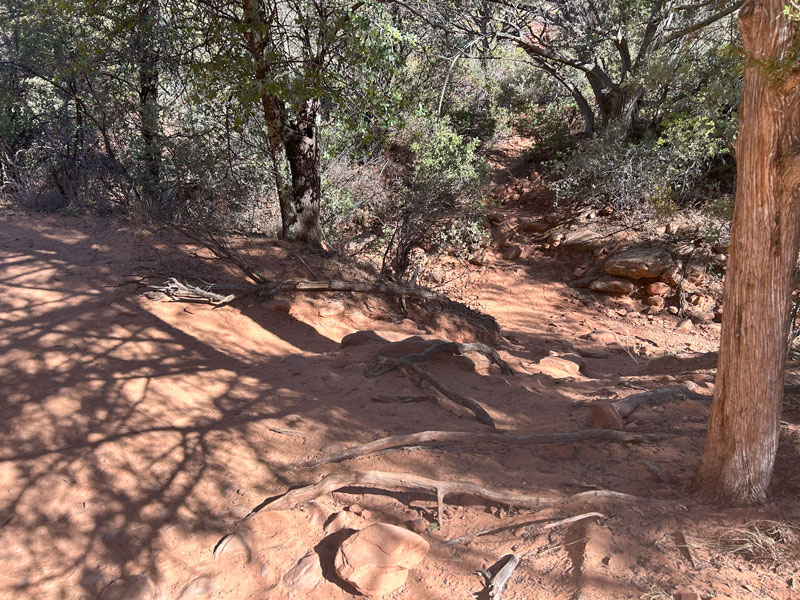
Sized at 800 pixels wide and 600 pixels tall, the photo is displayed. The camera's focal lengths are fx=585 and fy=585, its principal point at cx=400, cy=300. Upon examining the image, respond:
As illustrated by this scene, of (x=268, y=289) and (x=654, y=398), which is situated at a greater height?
(x=268, y=289)

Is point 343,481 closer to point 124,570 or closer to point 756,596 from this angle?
point 124,570

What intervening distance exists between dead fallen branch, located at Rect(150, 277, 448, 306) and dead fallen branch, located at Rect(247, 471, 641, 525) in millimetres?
3489

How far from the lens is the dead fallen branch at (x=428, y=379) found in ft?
14.6

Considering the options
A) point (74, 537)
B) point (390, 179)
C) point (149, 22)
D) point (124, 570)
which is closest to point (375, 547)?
point (124, 570)

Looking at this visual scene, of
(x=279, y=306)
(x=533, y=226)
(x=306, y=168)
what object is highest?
(x=306, y=168)

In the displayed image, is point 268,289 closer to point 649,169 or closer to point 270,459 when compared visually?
point 270,459

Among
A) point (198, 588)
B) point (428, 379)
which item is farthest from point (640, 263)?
point (198, 588)

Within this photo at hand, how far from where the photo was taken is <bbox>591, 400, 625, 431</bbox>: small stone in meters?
4.07

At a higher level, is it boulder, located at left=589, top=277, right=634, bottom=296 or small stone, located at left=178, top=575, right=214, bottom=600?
boulder, located at left=589, top=277, right=634, bottom=296

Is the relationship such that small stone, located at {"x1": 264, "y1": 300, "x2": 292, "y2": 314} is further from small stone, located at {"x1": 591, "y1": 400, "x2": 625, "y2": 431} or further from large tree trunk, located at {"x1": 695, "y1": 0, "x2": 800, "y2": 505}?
large tree trunk, located at {"x1": 695, "y1": 0, "x2": 800, "y2": 505}

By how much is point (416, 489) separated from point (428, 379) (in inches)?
64.9

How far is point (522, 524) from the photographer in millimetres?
3049

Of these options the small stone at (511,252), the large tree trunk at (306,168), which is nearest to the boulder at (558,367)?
the large tree trunk at (306,168)

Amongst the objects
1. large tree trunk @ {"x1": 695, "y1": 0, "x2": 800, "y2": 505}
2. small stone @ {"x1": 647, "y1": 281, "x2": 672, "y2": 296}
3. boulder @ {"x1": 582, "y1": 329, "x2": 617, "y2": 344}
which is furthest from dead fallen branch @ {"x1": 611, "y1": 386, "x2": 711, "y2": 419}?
small stone @ {"x1": 647, "y1": 281, "x2": 672, "y2": 296}
